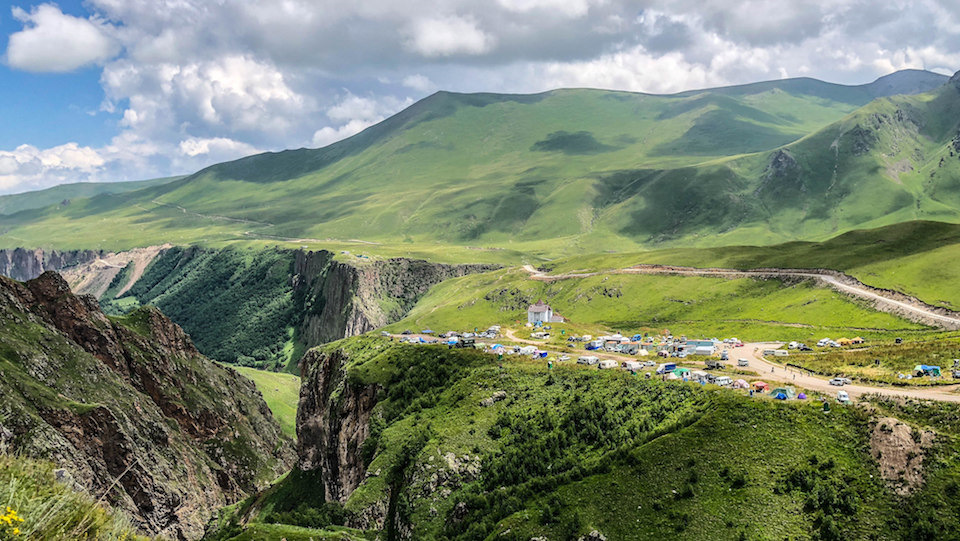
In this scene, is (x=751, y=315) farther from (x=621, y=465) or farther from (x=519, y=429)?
(x=621, y=465)

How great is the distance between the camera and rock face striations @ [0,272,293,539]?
8625 cm

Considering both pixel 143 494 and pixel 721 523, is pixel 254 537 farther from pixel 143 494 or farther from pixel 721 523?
pixel 721 523

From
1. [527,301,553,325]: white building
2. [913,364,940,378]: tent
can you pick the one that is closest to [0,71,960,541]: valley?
[913,364,940,378]: tent

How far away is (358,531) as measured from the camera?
75250mm

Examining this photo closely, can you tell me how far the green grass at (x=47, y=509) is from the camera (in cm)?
1222

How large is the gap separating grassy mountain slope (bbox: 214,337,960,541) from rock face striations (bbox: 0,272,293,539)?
21.4 meters

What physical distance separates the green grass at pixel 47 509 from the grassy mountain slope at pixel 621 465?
5146 centimetres

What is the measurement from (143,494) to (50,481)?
95240mm

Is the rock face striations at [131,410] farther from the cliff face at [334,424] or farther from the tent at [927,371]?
the tent at [927,371]

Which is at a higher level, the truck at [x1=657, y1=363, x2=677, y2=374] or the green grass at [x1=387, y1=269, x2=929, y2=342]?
the truck at [x1=657, y1=363, x2=677, y2=374]

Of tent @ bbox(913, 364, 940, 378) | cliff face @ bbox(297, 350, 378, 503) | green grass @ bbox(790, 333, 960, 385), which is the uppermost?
tent @ bbox(913, 364, 940, 378)

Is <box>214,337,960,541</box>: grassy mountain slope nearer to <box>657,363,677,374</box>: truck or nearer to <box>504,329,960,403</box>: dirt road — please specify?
<box>657,363,677,374</box>: truck

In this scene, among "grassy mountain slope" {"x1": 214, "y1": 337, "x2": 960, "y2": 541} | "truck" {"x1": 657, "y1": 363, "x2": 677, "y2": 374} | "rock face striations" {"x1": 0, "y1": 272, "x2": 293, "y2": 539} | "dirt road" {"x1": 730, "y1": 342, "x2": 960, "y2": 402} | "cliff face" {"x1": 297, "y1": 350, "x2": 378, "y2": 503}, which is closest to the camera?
"grassy mountain slope" {"x1": 214, "y1": 337, "x2": 960, "y2": 541}

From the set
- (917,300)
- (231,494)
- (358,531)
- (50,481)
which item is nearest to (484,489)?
(358,531)
